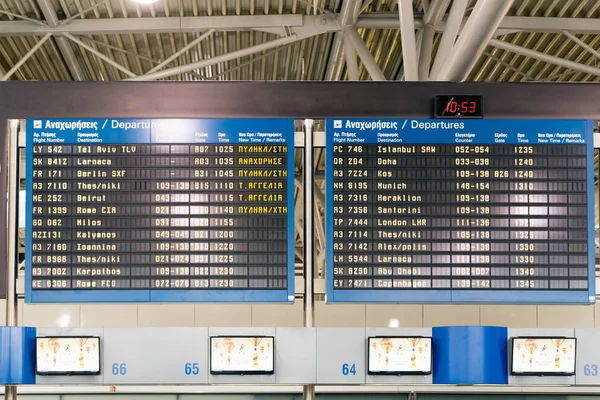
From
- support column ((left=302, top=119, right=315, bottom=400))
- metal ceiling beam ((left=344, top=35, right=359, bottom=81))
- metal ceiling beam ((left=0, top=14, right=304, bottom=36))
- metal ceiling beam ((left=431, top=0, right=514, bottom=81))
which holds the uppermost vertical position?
metal ceiling beam ((left=0, top=14, right=304, bottom=36))

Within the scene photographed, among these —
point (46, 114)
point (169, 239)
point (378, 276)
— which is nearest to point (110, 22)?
point (46, 114)

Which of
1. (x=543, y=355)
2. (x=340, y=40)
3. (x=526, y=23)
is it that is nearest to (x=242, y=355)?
(x=543, y=355)

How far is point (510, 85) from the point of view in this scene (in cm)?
759

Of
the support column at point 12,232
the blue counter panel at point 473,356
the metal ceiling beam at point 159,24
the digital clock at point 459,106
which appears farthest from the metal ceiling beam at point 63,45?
the blue counter panel at point 473,356

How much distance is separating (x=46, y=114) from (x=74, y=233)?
118 cm

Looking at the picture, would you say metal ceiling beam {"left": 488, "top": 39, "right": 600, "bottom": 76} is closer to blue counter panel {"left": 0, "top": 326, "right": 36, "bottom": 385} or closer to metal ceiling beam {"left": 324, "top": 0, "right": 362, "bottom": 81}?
metal ceiling beam {"left": 324, "top": 0, "right": 362, "bottom": 81}

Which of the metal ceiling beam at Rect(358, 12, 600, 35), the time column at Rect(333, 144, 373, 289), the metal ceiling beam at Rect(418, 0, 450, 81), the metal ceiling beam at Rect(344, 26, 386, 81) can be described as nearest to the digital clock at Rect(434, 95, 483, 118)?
the time column at Rect(333, 144, 373, 289)

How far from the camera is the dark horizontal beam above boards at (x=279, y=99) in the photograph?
24.6 ft

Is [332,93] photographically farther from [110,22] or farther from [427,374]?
[110,22]

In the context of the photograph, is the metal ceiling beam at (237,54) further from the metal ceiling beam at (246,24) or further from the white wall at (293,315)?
the white wall at (293,315)

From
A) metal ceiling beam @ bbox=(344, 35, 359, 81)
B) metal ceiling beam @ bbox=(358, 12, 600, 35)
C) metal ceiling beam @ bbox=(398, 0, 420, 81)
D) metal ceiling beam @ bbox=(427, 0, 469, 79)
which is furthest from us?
metal ceiling beam @ bbox=(358, 12, 600, 35)

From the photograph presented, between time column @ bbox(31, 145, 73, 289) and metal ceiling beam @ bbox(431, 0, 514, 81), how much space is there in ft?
12.6

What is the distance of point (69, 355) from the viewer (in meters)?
7.23

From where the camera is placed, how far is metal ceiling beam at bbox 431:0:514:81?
292 inches
